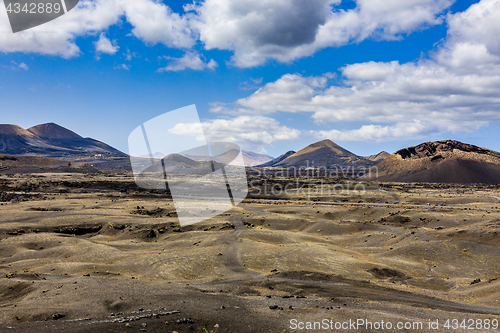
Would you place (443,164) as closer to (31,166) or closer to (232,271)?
(232,271)

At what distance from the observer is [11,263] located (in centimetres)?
1827

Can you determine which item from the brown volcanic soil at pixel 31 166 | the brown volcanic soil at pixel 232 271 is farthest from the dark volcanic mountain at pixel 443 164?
the brown volcanic soil at pixel 31 166

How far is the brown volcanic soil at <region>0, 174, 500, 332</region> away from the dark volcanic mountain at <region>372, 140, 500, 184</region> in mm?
82698

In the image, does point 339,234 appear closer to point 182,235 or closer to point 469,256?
point 469,256

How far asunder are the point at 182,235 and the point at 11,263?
12.8m

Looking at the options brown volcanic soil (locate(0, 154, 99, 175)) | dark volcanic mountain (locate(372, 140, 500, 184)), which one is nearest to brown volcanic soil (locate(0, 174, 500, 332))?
brown volcanic soil (locate(0, 154, 99, 175))

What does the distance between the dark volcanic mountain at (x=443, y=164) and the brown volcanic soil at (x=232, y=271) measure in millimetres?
82698

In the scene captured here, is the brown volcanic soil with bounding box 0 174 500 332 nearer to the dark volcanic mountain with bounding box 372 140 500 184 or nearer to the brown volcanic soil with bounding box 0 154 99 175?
the brown volcanic soil with bounding box 0 154 99 175

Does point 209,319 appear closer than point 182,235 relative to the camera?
Yes

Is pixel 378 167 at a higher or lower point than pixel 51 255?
higher

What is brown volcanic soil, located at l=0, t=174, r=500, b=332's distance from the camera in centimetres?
983

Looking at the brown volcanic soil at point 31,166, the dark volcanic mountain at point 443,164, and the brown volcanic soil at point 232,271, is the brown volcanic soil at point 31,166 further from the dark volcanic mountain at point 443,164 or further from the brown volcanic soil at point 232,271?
the dark volcanic mountain at point 443,164

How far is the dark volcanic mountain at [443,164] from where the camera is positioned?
101694mm

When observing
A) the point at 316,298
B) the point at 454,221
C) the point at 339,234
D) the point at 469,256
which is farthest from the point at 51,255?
the point at 454,221
